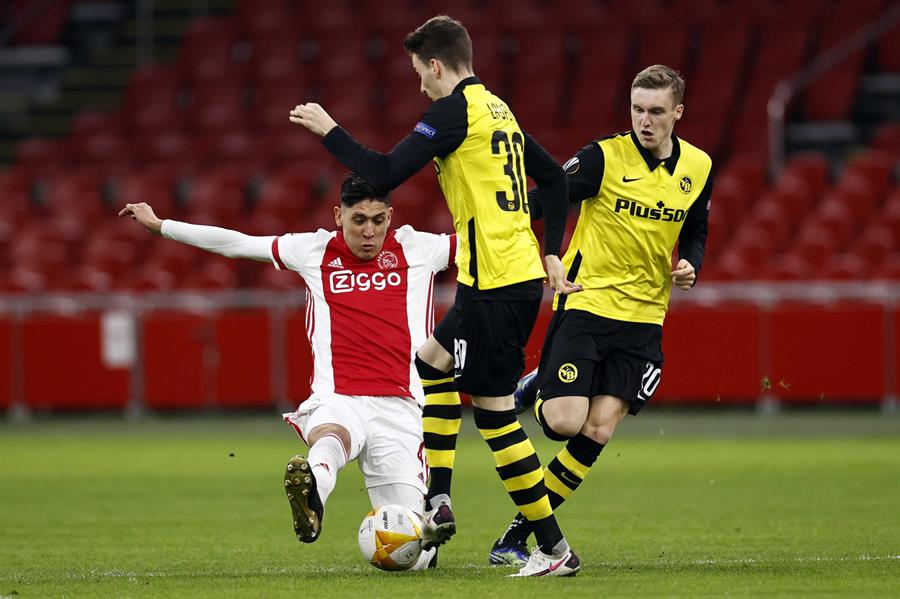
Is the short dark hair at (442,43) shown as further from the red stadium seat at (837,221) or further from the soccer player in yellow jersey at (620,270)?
the red stadium seat at (837,221)

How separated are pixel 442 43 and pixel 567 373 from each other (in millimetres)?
1646

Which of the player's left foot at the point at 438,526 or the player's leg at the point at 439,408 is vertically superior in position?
the player's leg at the point at 439,408

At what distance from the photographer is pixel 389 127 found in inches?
862

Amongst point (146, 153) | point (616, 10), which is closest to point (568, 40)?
point (616, 10)

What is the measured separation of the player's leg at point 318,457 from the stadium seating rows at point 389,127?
449 inches

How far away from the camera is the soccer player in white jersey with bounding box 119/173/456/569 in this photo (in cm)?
737

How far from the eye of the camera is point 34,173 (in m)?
23.1

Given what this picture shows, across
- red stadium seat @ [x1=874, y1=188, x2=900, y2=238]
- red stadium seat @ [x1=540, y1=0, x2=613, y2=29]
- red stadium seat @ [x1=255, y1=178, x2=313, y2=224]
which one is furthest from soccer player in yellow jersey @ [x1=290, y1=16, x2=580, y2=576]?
red stadium seat @ [x1=540, y1=0, x2=613, y2=29]


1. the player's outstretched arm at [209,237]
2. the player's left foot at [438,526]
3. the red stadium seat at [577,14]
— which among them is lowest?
the player's left foot at [438,526]

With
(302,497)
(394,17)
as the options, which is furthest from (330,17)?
(302,497)

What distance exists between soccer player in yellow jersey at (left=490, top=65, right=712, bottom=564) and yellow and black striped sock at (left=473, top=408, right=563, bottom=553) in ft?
1.43

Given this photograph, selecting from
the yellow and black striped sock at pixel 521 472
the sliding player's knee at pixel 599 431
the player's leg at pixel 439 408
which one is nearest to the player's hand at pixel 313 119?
the player's leg at pixel 439 408

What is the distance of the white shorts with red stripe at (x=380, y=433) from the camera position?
7.35 m

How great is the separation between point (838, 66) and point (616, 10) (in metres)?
3.20
